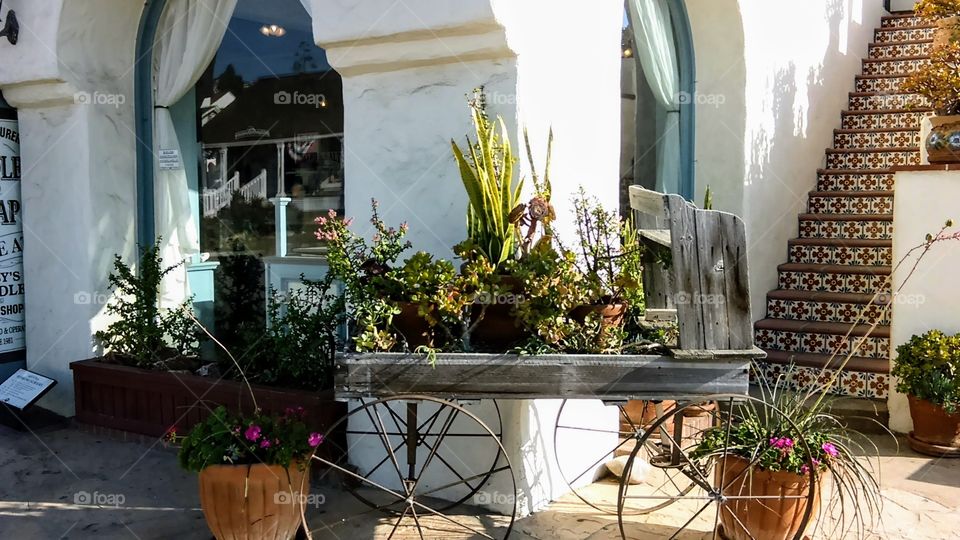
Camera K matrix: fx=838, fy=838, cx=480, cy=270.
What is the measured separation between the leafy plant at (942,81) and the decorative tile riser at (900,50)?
9.37 ft

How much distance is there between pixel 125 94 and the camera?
19.1 feet

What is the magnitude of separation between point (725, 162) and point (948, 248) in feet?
5.76

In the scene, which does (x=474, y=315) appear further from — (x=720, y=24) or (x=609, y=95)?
(x=720, y=24)

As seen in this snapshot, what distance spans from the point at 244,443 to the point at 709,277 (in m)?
2.00

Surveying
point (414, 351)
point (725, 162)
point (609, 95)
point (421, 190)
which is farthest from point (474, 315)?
point (725, 162)

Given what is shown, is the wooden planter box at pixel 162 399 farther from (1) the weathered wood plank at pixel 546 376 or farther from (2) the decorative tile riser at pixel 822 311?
(2) the decorative tile riser at pixel 822 311

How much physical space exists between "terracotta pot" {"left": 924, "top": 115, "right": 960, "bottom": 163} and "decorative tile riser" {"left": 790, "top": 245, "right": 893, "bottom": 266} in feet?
3.94

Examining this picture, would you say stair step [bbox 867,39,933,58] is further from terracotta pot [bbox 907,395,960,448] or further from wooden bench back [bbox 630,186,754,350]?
wooden bench back [bbox 630,186,754,350]

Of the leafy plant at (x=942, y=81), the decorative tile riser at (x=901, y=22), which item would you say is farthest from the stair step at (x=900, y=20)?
the leafy plant at (x=942, y=81)

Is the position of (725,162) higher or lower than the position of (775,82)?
lower

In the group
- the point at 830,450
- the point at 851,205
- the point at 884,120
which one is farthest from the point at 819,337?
the point at 830,450

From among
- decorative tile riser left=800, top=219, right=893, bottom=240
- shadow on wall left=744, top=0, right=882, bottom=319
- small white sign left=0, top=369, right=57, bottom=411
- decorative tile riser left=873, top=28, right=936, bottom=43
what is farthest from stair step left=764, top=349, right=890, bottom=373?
small white sign left=0, top=369, right=57, bottom=411

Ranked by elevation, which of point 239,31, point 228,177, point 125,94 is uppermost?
point 239,31

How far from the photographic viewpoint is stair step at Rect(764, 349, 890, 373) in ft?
18.9
